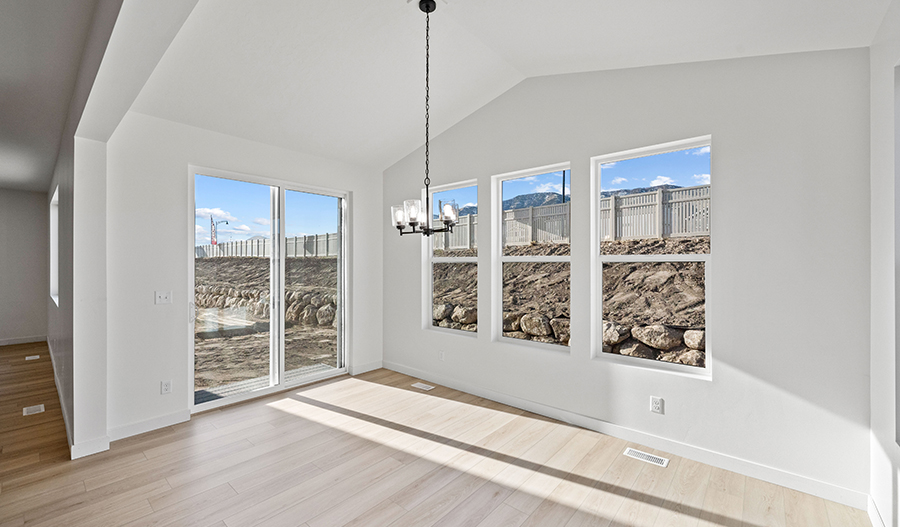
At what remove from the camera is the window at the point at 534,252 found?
3701 mm

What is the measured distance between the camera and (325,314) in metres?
4.77

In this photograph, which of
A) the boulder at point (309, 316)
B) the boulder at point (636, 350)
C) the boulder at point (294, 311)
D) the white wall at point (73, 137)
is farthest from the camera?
the boulder at point (309, 316)

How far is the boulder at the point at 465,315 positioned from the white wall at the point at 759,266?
1022mm

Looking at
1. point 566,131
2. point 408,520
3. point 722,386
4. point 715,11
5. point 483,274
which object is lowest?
point 408,520

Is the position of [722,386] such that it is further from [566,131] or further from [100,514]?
[100,514]

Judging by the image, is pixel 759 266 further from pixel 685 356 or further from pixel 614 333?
pixel 614 333

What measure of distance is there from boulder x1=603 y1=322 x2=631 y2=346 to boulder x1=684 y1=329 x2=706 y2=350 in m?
0.42

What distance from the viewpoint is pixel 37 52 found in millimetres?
2457

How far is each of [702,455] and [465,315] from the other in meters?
2.47

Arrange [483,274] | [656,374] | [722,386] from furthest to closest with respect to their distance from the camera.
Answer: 1. [483,274]
2. [656,374]
3. [722,386]

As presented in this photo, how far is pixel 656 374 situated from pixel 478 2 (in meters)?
2.94

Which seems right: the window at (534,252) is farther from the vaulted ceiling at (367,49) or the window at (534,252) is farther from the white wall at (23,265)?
the white wall at (23,265)

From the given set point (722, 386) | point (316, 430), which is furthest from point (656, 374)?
point (316, 430)

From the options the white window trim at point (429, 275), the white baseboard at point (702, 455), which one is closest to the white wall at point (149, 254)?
the white window trim at point (429, 275)
